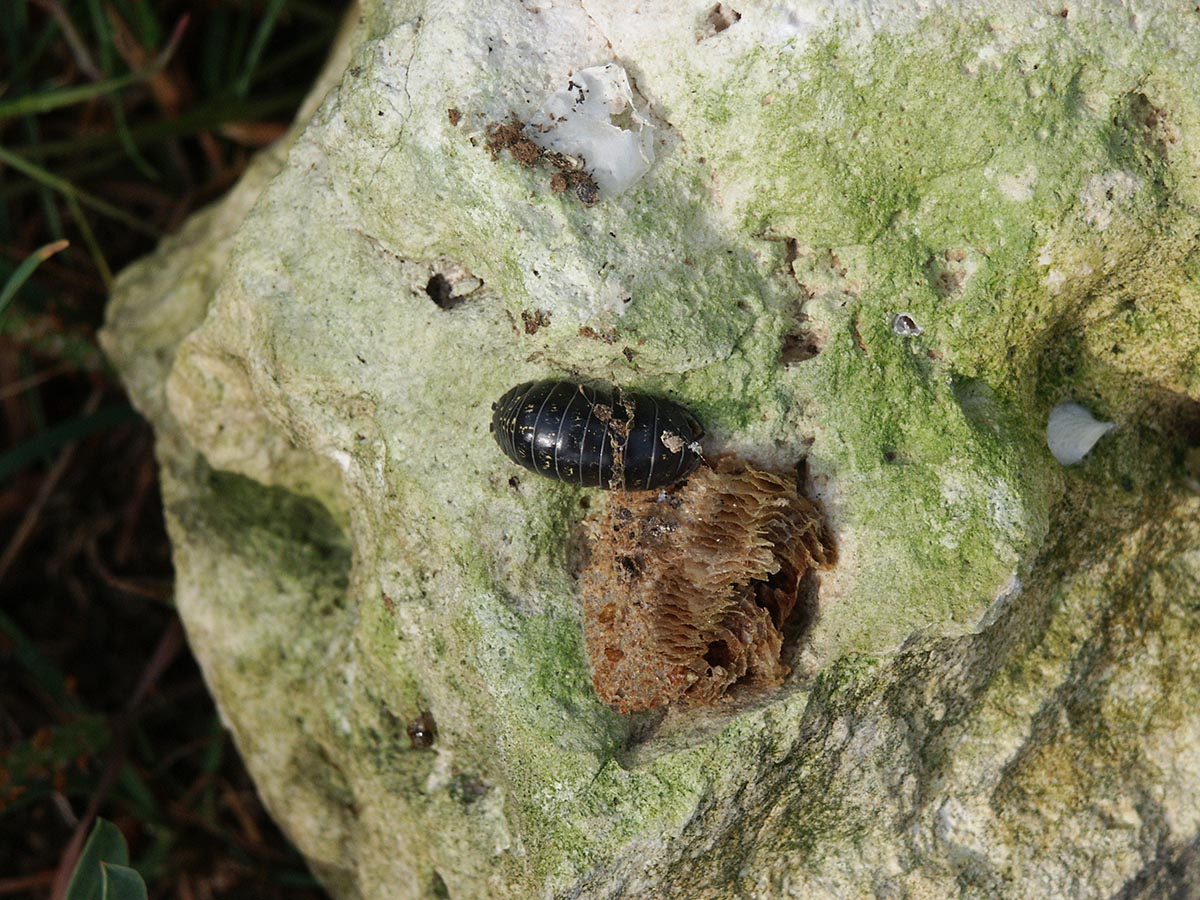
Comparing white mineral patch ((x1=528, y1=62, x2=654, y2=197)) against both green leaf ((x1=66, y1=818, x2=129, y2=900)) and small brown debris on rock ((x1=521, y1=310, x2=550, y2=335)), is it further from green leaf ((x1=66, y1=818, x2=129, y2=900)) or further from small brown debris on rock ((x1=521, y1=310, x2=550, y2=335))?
green leaf ((x1=66, y1=818, x2=129, y2=900))

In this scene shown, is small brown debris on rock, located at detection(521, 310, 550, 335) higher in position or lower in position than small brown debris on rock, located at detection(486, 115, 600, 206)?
lower

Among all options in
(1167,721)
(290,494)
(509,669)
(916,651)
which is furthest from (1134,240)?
(290,494)

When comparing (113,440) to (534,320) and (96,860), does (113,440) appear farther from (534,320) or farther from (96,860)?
(534,320)

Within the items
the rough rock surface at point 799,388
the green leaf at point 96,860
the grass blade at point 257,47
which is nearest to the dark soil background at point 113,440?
the grass blade at point 257,47

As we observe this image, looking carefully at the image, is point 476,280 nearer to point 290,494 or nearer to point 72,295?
point 290,494

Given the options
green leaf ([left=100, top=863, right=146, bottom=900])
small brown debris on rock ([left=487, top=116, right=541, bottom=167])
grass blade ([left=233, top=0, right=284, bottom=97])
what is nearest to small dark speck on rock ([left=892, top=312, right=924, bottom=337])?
small brown debris on rock ([left=487, top=116, right=541, bottom=167])

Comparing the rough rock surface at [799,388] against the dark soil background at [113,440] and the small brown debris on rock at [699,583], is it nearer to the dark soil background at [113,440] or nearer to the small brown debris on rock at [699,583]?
the small brown debris on rock at [699,583]

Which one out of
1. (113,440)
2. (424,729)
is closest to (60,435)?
(113,440)
